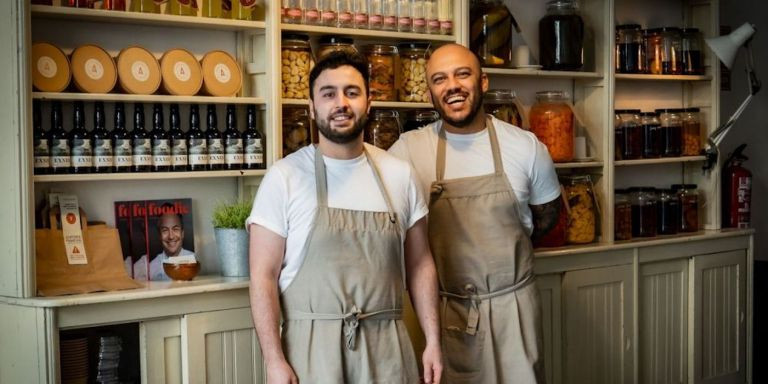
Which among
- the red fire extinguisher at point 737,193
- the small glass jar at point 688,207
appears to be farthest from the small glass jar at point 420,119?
the red fire extinguisher at point 737,193

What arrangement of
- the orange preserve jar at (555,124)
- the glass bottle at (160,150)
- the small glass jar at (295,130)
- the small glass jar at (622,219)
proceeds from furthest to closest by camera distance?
the small glass jar at (622,219)
the orange preserve jar at (555,124)
the small glass jar at (295,130)
the glass bottle at (160,150)

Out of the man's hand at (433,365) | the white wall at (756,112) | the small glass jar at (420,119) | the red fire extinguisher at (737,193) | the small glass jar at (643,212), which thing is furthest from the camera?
the white wall at (756,112)

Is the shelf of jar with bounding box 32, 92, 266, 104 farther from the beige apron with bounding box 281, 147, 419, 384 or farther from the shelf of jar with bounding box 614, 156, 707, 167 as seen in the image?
the shelf of jar with bounding box 614, 156, 707, 167

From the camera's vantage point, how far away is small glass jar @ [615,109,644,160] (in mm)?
4770

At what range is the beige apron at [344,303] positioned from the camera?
2.79 meters

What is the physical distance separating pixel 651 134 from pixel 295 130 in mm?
1943

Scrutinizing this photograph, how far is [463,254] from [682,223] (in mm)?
2048

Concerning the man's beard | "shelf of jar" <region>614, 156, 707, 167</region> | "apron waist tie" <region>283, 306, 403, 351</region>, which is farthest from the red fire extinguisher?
"apron waist tie" <region>283, 306, 403, 351</region>

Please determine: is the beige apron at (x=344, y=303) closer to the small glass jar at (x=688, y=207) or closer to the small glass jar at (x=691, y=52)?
the small glass jar at (x=688, y=207)

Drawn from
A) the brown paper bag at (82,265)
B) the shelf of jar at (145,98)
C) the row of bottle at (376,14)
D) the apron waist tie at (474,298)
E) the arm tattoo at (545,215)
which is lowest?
the apron waist tie at (474,298)

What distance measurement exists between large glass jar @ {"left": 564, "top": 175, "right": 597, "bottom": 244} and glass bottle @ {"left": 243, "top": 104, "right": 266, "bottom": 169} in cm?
149

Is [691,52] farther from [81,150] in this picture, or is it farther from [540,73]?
[81,150]

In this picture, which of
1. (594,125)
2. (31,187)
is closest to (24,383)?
(31,187)

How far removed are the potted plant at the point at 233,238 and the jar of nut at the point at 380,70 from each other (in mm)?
697
